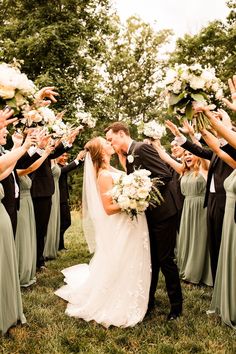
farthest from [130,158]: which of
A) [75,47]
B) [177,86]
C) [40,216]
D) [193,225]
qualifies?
[75,47]

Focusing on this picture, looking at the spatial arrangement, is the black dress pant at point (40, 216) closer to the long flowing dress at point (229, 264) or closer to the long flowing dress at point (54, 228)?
the long flowing dress at point (54, 228)

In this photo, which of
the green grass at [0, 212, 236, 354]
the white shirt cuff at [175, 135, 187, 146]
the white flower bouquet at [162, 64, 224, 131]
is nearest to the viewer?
the white flower bouquet at [162, 64, 224, 131]

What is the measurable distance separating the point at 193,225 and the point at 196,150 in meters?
1.97

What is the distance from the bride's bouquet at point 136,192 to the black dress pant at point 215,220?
1355mm

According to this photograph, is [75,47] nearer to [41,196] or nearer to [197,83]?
[41,196]

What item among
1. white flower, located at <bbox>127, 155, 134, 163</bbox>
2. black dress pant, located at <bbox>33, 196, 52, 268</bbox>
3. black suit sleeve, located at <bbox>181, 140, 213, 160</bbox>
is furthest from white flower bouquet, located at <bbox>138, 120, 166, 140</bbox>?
black dress pant, located at <bbox>33, 196, 52, 268</bbox>

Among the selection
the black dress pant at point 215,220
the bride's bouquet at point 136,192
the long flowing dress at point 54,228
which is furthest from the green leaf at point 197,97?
the long flowing dress at point 54,228

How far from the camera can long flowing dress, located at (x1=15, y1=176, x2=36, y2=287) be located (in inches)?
271

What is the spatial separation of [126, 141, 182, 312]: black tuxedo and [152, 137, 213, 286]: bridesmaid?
1.70m

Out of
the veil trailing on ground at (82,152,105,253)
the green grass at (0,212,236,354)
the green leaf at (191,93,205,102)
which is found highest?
the green leaf at (191,93,205,102)

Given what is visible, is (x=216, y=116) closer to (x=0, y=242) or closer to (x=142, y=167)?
(x=142, y=167)

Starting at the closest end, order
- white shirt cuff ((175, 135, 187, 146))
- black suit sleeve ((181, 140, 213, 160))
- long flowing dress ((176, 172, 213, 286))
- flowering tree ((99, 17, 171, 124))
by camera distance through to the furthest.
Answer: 1. white shirt cuff ((175, 135, 187, 146))
2. black suit sleeve ((181, 140, 213, 160))
3. long flowing dress ((176, 172, 213, 286))
4. flowering tree ((99, 17, 171, 124))

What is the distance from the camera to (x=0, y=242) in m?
4.72

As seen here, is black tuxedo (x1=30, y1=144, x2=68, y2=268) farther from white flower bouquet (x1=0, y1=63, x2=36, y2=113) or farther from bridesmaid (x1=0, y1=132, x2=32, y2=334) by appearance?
white flower bouquet (x1=0, y1=63, x2=36, y2=113)
